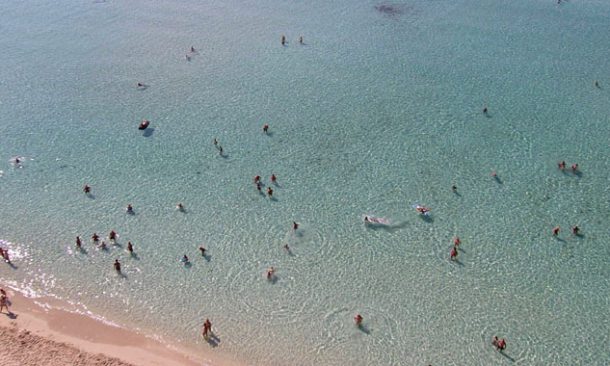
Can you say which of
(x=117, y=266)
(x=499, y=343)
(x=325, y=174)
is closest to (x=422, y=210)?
(x=325, y=174)

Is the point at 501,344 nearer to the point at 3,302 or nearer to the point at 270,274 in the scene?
the point at 270,274

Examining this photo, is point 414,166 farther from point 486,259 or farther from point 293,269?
point 293,269

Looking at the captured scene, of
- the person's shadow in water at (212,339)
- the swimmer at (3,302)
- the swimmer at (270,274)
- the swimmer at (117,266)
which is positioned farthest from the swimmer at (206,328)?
the swimmer at (3,302)

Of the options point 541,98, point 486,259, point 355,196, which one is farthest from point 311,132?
point 541,98


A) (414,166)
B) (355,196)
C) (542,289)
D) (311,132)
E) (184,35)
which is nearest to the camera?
(542,289)

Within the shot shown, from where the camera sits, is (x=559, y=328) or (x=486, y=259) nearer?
(x=559, y=328)

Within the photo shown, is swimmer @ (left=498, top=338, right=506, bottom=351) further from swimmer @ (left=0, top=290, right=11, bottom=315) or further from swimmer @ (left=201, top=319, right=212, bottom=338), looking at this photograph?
swimmer @ (left=0, top=290, right=11, bottom=315)

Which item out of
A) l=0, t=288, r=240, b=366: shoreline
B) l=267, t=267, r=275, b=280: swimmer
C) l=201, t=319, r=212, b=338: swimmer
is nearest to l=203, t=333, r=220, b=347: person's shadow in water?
l=201, t=319, r=212, b=338: swimmer
